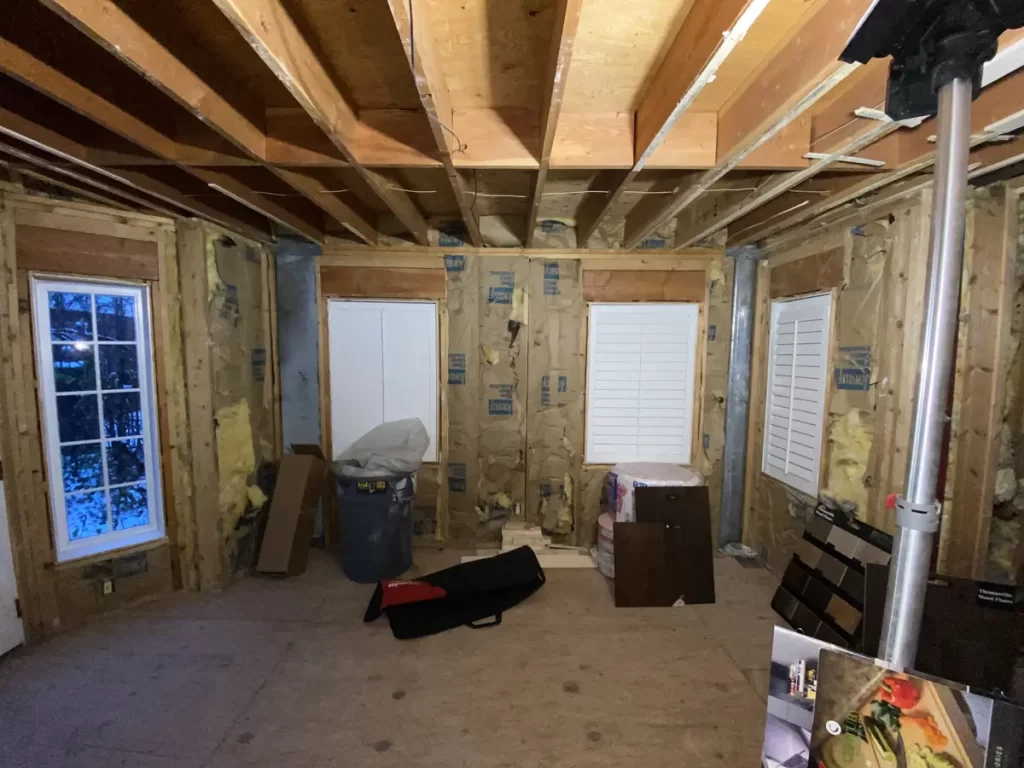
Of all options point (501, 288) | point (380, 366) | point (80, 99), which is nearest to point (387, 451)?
point (380, 366)

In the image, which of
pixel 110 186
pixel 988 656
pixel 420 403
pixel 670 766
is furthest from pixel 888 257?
pixel 110 186

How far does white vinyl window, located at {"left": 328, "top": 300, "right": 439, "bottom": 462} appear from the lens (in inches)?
134

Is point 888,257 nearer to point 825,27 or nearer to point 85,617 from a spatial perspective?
point 825,27

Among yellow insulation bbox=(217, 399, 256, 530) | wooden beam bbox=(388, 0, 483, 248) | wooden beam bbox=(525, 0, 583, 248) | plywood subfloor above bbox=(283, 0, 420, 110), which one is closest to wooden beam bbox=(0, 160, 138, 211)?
yellow insulation bbox=(217, 399, 256, 530)

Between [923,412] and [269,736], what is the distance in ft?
7.92

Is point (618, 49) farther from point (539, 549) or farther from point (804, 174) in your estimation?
point (539, 549)

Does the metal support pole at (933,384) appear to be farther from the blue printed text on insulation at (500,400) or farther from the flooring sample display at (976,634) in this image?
the blue printed text on insulation at (500,400)

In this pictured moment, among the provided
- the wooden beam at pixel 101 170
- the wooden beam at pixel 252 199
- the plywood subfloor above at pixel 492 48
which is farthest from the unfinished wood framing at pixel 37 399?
the plywood subfloor above at pixel 492 48

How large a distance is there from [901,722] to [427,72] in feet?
5.71

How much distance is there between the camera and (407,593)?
271 centimetres

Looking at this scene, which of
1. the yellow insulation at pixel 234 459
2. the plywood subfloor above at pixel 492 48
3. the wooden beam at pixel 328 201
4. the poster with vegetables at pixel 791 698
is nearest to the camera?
the poster with vegetables at pixel 791 698

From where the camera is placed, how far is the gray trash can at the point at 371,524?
119 inches

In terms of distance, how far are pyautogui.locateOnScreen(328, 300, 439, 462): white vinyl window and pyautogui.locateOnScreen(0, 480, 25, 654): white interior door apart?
1.68 metres

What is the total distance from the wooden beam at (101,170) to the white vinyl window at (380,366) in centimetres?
89
